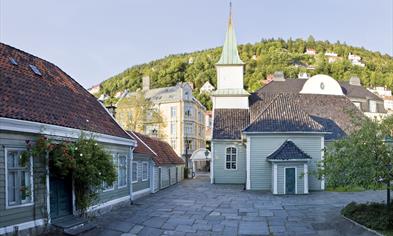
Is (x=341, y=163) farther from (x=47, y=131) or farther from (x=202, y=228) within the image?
(x=47, y=131)

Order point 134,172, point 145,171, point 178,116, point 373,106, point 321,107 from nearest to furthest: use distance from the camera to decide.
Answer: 1. point 134,172
2. point 145,171
3. point 321,107
4. point 178,116
5. point 373,106

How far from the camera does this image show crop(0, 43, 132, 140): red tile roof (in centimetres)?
1082

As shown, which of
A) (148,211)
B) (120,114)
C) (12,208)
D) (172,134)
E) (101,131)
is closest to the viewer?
(12,208)

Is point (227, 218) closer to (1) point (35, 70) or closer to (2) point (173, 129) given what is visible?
(1) point (35, 70)

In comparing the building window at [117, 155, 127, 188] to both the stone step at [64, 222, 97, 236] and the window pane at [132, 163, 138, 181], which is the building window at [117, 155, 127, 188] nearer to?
the window pane at [132, 163, 138, 181]

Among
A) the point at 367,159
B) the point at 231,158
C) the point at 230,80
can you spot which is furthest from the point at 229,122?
the point at 367,159

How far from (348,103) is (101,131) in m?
25.6

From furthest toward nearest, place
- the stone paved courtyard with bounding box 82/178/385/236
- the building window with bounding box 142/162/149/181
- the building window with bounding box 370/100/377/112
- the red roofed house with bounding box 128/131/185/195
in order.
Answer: the building window with bounding box 370/100/377/112, the building window with bounding box 142/162/149/181, the red roofed house with bounding box 128/131/185/195, the stone paved courtyard with bounding box 82/178/385/236

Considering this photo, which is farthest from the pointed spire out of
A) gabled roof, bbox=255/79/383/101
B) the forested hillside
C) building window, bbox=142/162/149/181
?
the forested hillside

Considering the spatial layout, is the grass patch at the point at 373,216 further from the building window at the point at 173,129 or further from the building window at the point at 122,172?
the building window at the point at 173,129

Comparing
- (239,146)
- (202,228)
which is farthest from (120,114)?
(202,228)

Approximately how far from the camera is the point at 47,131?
1122 centimetres

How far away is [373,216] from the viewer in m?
12.5

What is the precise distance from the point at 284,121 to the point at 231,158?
5709 millimetres
